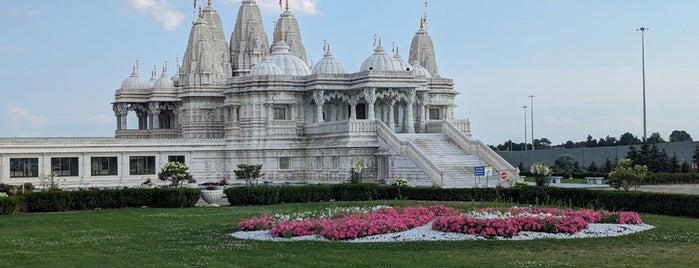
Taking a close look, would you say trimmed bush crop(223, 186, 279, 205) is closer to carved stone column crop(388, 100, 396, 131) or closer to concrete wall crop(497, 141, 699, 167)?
carved stone column crop(388, 100, 396, 131)

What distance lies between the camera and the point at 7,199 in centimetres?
3078

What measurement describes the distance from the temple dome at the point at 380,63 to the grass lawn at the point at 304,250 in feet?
104

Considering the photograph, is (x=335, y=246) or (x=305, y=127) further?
(x=305, y=127)

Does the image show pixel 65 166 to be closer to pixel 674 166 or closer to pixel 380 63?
pixel 380 63

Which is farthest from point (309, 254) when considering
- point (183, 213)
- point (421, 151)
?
point (421, 151)

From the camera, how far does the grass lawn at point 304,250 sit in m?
17.2

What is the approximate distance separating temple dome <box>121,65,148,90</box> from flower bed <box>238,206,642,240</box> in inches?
1919

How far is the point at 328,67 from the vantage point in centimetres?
5775

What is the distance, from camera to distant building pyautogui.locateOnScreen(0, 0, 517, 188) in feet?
167

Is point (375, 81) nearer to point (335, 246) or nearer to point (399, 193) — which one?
point (399, 193)

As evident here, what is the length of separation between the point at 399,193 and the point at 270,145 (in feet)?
67.7

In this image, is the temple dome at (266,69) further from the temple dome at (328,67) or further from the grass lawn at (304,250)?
the grass lawn at (304,250)

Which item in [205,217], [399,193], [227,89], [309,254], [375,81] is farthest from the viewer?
[227,89]

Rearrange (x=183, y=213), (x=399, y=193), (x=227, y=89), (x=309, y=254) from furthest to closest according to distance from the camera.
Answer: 1. (x=227, y=89)
2. (x=399, y=193)
3. (x=183, y=213)
4. (x=309, y=254)
